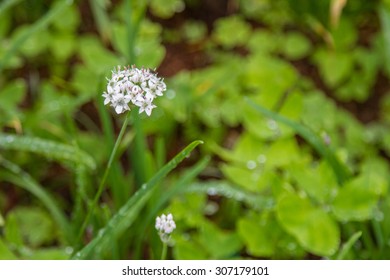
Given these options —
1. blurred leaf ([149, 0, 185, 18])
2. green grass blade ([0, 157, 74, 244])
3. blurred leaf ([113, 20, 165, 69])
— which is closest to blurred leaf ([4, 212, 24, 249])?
green grass blade ([0, 157, 74, 244])

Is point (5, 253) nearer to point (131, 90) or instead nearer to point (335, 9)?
point (131, 90)

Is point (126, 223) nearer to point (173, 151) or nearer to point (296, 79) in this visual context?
point (173, 151)

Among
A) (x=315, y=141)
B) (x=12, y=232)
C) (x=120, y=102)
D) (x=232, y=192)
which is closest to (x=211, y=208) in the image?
(x=232, y=192)

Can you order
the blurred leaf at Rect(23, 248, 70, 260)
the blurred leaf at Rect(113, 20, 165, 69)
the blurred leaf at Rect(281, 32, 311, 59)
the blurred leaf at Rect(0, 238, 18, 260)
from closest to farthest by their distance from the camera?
the blurred leaf at Rect(0, 238, 18, 260)
the blurred leaf at Rect(23, 248, 70, 260)
the blurred leaf at Rect(113, 20, 165, 69)
the blurred leaf at Rect(281, 32, 311, 59)

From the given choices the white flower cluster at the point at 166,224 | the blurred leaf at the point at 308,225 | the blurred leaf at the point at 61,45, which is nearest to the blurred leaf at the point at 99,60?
A: the blurred leaf at the point at 61,45

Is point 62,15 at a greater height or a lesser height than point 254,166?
greater

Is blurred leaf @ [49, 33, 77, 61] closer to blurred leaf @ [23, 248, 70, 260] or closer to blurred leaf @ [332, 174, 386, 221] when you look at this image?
blurred leaf @ [23, 248, 70, 260]
